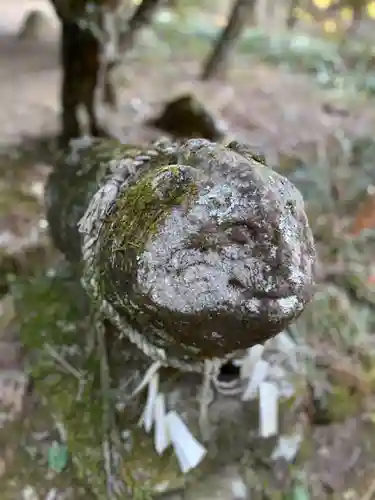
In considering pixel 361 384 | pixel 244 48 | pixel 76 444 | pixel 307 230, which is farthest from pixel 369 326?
pixel 244 48

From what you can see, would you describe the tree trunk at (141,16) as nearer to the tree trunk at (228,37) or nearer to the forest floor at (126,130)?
Answer: the forest floor at (126,130)

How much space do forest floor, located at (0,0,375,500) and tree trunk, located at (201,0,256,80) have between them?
135mm

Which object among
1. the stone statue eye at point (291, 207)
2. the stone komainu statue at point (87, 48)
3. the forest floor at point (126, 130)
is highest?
the stone statue eye at point (291, 207)

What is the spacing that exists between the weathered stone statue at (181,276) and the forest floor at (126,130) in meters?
0.28

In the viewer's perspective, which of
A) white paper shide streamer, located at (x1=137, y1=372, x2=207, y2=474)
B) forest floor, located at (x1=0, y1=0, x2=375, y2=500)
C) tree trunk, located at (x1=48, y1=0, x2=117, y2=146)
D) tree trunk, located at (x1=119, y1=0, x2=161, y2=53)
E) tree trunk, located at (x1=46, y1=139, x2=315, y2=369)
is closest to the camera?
tree trunk, located at (x1=46, y1=139, x2=315, y2=369)

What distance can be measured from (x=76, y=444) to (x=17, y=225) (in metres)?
1.67

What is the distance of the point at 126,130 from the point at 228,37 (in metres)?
1.66

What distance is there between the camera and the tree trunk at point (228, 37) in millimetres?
4957

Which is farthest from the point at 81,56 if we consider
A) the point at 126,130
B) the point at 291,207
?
the point at 291,207

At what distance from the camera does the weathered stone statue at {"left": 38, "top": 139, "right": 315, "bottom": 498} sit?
3.18ft

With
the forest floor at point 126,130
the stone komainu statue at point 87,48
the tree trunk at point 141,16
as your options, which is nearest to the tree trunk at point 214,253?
the forest floor at point 126,130

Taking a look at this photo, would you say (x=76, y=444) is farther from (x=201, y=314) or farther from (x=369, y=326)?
(x=369, y=326)

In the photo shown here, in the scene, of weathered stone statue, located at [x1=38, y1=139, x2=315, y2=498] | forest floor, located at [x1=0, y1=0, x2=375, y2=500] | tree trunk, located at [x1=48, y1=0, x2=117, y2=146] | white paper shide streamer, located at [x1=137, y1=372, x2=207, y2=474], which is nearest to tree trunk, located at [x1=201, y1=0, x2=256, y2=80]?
forest floor, located at [x1=0, y1=0, x2=375, y2=500]

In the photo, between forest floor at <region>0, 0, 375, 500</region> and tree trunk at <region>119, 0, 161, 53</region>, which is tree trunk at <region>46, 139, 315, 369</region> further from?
tree trunk at <region>119, 0, 161, 53</region>
